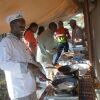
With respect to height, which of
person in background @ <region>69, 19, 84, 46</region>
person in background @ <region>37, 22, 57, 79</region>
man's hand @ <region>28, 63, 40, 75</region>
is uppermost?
person in background @ <region>69, 19, 84, 46</region>

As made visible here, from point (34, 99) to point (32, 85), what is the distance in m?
0.23

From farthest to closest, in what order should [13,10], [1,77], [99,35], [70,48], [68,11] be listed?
[70,48] < [68,11] < [1,77] < [99,35] < [13,10]

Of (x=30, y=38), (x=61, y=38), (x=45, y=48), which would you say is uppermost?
(x=61, y=38)

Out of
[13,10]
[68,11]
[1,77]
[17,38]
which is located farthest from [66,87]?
[68,11]

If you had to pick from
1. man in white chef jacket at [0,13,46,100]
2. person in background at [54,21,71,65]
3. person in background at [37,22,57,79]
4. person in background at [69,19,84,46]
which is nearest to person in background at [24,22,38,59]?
person in background at [37,22,57,79]

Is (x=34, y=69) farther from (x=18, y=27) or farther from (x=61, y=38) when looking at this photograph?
(x=61, y=38)

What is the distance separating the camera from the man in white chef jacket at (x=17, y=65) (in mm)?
3402

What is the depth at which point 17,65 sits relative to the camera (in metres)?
3.45

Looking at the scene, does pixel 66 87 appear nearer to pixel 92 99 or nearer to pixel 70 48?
pixel 92 99

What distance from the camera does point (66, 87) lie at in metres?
3.46

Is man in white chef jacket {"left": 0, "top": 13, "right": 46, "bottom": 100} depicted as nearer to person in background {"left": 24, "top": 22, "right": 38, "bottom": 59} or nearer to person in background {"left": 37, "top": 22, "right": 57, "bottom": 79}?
person in background {"left": 24, "top": 22, "right": 38, "bottom": 59}

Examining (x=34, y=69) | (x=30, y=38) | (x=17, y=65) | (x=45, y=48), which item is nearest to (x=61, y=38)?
(x=45, y=48)

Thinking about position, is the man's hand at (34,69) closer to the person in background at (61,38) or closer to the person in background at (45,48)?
the person in background at (45,48)

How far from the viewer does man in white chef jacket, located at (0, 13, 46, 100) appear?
3.40 metres
